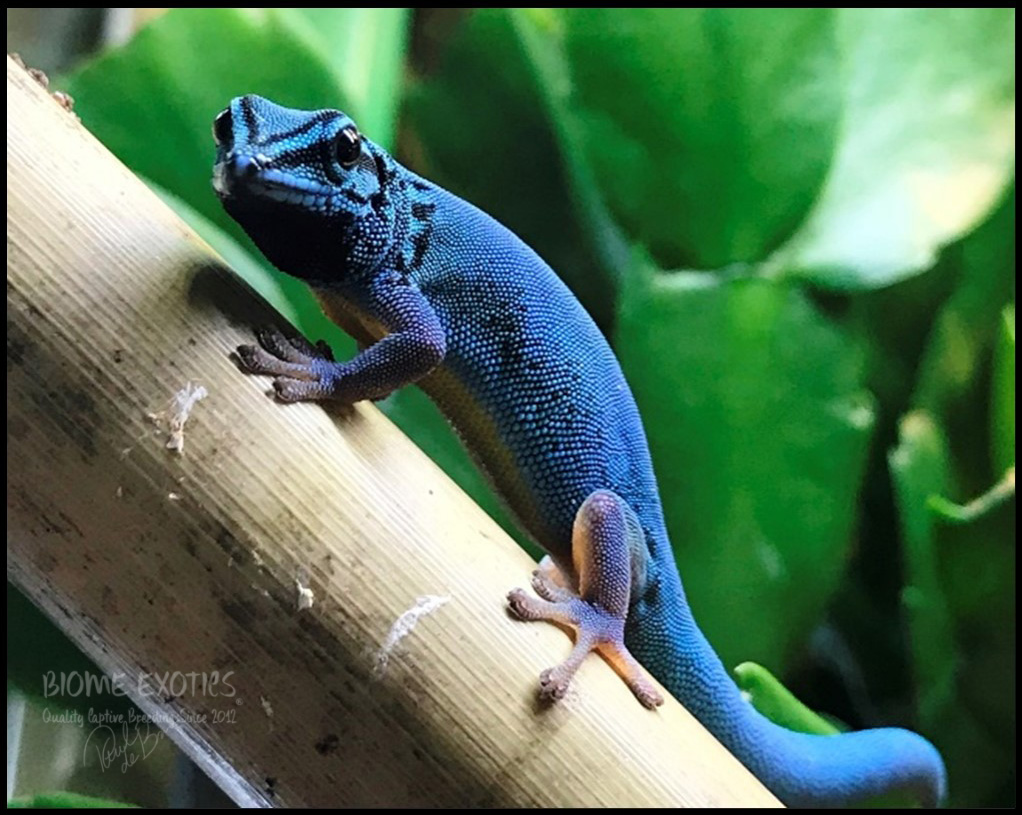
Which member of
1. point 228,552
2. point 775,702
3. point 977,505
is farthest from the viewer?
point 977,505

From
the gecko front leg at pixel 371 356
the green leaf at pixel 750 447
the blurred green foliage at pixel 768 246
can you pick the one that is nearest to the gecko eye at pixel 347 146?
the gecko front leg at pixel 371 356

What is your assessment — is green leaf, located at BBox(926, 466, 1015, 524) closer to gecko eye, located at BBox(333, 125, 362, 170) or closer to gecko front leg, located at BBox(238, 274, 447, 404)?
gecko front leg, located at BBox(238, 274, 447, 404)

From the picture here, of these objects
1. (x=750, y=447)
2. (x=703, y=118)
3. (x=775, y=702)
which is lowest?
(x=775, y=702)

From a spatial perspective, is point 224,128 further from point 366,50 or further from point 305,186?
point 366,50

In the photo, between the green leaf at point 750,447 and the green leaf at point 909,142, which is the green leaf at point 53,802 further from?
the green leaf at point 909,142

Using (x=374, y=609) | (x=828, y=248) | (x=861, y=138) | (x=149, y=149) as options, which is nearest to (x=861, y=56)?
(x=861, y=138)

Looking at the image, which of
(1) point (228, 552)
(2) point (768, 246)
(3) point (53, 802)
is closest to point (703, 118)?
(2) point (768, 246)
